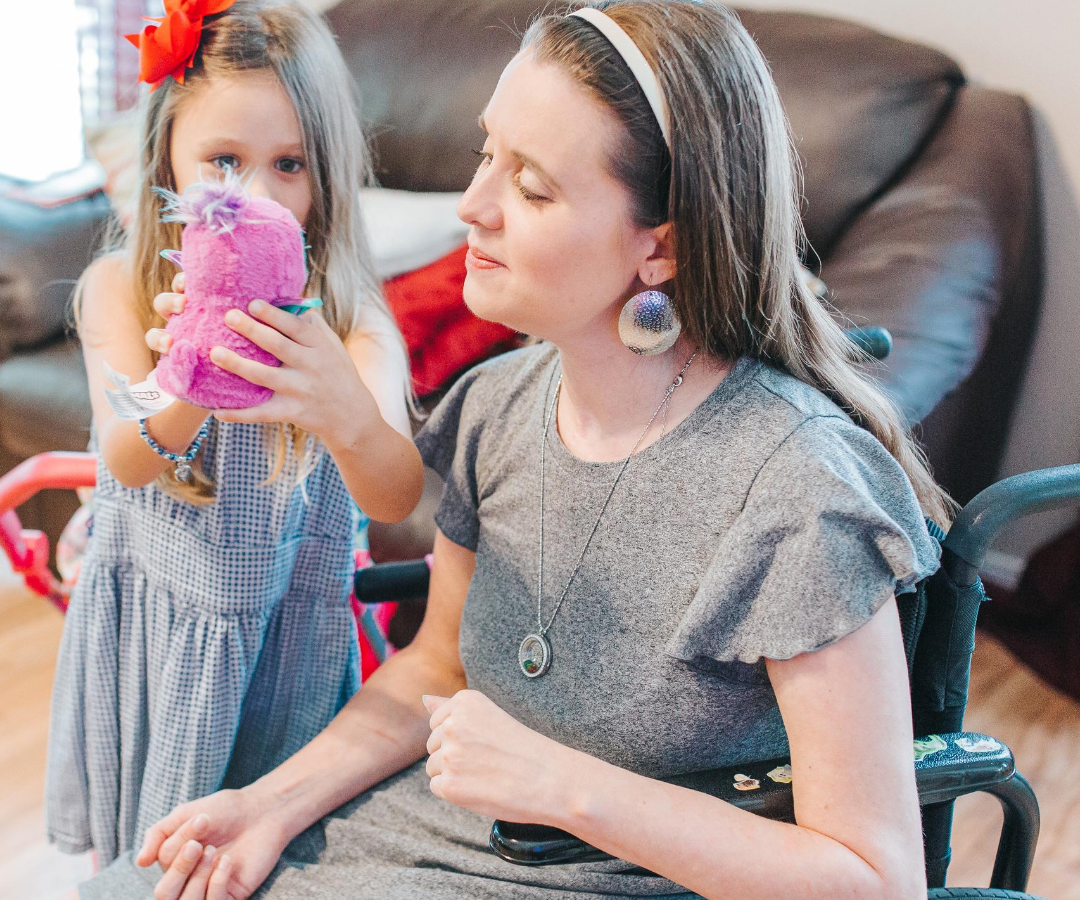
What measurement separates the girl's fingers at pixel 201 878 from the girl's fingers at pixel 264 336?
471 millimetres

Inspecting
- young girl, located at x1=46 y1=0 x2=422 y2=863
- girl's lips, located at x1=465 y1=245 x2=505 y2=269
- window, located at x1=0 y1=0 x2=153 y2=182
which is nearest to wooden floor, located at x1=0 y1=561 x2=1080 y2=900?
young girl, located at x1=46 y1=0 x2=422 y2=863

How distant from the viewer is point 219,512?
43.5 inches

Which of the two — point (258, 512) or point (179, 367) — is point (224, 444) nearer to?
point (258, 512)

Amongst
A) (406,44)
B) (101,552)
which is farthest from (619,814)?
(406,44)

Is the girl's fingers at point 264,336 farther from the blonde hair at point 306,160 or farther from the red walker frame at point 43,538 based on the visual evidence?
the red walker frame at point 43,538

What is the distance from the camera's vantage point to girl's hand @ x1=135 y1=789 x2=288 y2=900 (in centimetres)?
93

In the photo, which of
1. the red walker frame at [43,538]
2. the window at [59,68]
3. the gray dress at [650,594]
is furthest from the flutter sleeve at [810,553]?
the window at [59,68]

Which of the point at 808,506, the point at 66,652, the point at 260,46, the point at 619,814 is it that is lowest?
the point at 66,652

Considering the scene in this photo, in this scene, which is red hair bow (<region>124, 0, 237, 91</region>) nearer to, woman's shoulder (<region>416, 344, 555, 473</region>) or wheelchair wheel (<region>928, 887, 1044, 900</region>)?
woman's shoulder (<region>416, 344, 555, 473</region>)

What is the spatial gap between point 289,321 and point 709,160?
0.36m

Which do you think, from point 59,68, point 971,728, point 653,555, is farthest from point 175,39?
point 59,68

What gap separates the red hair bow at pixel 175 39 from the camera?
1084mm

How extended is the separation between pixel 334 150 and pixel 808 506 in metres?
0.68

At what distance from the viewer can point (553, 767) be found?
795 mm
